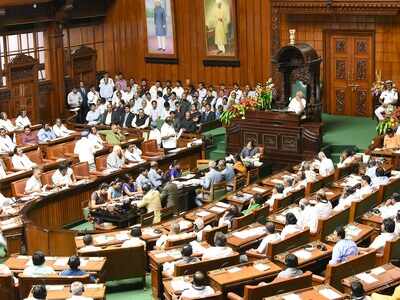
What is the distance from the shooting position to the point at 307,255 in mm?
12031

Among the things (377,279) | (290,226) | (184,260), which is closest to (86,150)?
(290,226)

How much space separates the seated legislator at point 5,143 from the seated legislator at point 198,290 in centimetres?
1144

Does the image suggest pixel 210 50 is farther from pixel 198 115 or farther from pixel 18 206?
pixel 18 206

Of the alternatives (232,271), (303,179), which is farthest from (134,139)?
(232,271)

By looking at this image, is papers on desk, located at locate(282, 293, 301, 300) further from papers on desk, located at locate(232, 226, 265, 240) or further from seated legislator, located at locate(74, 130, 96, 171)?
seated legislator, located at locate(74, 130, 96, 171)

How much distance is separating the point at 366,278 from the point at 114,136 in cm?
1176

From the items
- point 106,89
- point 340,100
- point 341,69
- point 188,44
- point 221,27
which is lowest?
point 340,100

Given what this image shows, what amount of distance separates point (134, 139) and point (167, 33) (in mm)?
6606

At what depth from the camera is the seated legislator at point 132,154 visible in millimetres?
20078

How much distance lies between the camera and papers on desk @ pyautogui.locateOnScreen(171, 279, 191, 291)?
35.6ft

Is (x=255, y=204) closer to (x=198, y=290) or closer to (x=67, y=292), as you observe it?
(x=198, y=290)

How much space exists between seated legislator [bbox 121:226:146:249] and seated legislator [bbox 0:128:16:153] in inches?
322

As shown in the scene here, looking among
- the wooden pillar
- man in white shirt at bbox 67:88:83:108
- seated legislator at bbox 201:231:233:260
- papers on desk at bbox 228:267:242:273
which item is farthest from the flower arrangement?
papers on desk at bbox 228:267:242:273

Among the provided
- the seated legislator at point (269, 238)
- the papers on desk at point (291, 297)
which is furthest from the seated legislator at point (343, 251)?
the papers on desk at point (291, 297)
